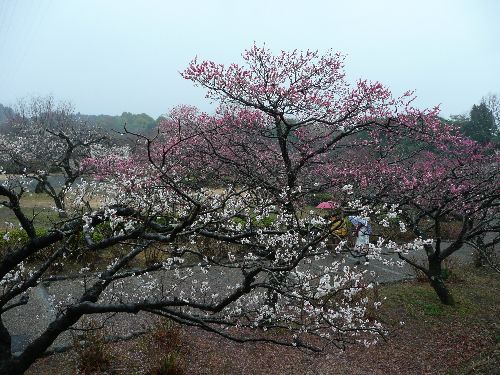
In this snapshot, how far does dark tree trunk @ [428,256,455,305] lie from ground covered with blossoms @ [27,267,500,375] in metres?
0.43

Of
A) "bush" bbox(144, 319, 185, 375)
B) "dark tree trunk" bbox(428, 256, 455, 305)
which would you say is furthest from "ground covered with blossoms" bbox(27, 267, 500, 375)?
"dark tree trunk" bbox(428, 256, 455, 305)

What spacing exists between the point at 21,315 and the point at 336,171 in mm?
8384

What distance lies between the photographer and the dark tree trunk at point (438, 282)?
9344mm

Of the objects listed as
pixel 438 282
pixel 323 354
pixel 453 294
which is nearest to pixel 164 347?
pixel 323 354

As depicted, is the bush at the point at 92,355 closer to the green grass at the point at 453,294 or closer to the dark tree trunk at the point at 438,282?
the green grass at the point at 453,294

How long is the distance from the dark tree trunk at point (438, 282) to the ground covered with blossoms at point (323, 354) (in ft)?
1.40

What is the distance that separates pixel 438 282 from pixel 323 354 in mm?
4009

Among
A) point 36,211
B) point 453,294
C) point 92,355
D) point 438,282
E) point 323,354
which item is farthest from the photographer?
point 36,211

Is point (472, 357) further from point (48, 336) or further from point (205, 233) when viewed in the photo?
point (48, 336)

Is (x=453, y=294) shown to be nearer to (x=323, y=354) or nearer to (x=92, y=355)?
(x=323, y=354)

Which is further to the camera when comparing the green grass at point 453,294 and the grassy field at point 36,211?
the grassy field at point 36,211

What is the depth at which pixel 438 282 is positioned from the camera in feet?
30.7

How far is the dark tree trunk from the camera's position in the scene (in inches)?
368

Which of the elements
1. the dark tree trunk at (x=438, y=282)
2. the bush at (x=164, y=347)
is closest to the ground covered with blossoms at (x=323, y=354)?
the bush at (x=164, y=347)
